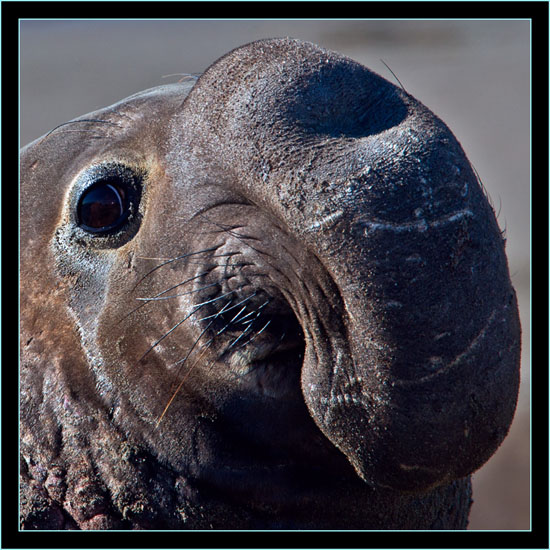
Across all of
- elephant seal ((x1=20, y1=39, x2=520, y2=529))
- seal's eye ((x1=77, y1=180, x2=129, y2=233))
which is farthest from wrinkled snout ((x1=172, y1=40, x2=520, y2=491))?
seal's eye ((x1=77, y1=180, x2=129, y2=233))

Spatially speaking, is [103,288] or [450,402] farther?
[103,288]

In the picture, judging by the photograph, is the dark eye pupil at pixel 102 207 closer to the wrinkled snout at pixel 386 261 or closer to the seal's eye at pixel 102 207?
the seal's eye at pixel 102 207

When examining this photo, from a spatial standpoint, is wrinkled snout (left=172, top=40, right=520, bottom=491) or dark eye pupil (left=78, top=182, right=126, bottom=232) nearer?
wrinkled snout (left=172, top=40, right=520, bottom=491)

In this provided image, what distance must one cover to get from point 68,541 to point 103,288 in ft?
3.44

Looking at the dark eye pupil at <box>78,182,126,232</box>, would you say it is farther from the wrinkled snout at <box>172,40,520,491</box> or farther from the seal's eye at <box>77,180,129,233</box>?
the wrinkled snout at <box>172,40,520,491</box>

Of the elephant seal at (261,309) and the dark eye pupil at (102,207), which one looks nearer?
the elephant seal at (261,309)

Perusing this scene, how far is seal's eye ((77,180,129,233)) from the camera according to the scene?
3.01 m

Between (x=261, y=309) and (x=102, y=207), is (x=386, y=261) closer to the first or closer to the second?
(x=261, y=309)

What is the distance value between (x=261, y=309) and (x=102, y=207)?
876 mm

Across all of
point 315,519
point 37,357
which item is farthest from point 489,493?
point 37,357

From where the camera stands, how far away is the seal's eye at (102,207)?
9.86 feet

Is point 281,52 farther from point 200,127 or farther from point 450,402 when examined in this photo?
point 450,402

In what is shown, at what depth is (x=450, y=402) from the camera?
225 centimetres

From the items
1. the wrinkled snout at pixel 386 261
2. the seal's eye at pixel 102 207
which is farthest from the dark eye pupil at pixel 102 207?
the wrinkled snout at pixel 386 261
